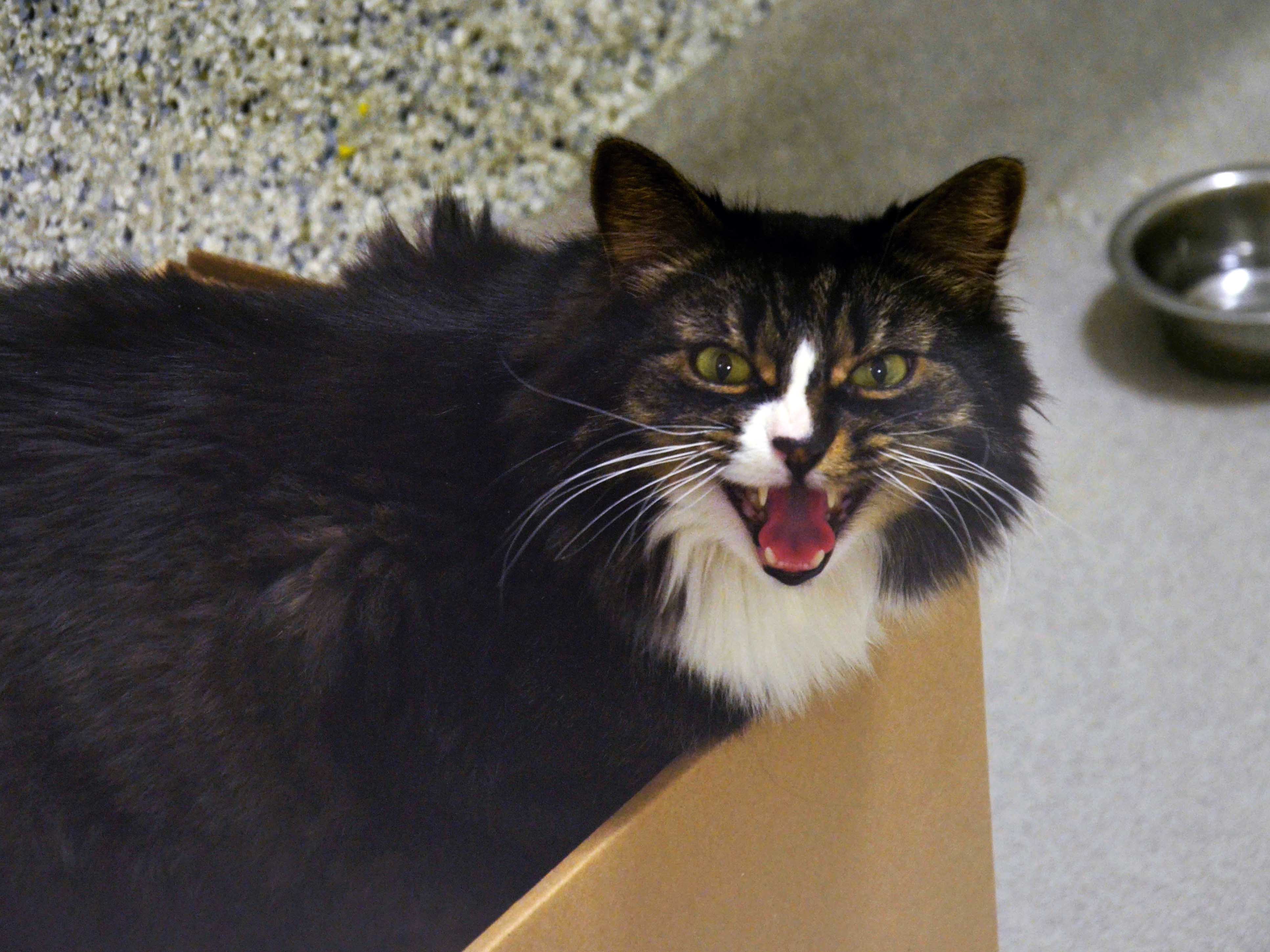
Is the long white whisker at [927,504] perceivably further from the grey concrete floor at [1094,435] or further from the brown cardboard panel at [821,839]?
the grey concrete floor at [1094,435]

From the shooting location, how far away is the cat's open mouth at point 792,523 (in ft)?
2.94

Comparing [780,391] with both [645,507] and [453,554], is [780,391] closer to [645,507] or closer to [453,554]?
[645,507]

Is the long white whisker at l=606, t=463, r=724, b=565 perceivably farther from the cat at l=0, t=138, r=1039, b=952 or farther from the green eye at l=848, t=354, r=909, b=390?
the green eye at l=848, t=354, r=909, b=390

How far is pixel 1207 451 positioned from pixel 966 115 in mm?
719

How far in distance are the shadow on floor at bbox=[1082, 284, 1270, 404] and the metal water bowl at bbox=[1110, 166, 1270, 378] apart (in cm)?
3

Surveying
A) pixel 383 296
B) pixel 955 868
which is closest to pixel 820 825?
pixel 955 868

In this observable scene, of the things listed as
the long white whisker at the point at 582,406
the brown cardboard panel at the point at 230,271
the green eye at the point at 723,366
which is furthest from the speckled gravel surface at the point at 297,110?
the green eye at the point at 723,366

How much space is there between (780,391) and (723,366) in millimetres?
48

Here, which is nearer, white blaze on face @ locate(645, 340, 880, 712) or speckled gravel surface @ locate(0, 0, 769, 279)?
white blaze on face @ locate(645, 340, 880, 712)

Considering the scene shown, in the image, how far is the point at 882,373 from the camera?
0.92 metres

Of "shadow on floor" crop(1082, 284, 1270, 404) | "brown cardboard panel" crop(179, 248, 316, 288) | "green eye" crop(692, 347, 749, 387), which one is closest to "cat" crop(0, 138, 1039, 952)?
"green eye" crop(692, 347, 749, 387)

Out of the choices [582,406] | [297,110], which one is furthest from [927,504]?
[297,110]

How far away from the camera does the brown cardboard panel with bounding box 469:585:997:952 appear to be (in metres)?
0.85

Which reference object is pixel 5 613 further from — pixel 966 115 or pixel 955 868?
pixel 966 115
